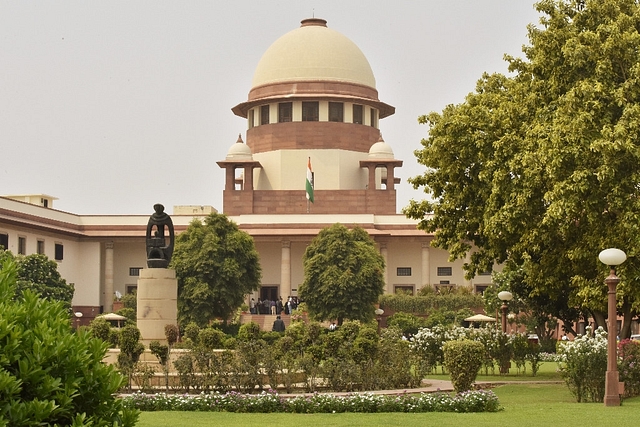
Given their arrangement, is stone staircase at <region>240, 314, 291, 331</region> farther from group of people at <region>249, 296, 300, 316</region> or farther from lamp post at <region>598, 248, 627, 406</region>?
lamp post at <region>598, 248, 627, 406</region>

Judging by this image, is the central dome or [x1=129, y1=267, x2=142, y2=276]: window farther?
the central dome

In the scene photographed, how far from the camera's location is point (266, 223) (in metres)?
55.5

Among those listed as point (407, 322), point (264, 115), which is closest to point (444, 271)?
point (407, 322)

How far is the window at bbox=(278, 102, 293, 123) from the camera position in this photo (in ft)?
194

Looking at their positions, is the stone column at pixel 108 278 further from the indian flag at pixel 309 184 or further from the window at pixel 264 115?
the window at pixel 264 115

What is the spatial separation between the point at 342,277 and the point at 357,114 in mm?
16315

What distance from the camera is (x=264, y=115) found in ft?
197

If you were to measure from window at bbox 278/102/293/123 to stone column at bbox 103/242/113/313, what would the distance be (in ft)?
36.2

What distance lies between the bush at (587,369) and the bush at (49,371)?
10.9m

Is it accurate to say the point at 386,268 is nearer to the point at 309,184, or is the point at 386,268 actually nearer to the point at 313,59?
the point at 309,184

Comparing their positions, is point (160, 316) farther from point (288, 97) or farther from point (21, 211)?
point (288, 97)

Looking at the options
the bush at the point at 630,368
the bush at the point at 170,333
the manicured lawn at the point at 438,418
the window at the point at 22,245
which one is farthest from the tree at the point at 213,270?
the manicured lawn at the point at 438,418

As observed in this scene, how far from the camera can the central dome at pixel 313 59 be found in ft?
193

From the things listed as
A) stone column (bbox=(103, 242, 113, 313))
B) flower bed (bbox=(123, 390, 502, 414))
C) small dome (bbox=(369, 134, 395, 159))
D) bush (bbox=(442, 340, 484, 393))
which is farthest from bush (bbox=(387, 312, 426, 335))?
flower bed (bbox=(123, 390, 502, 414))
